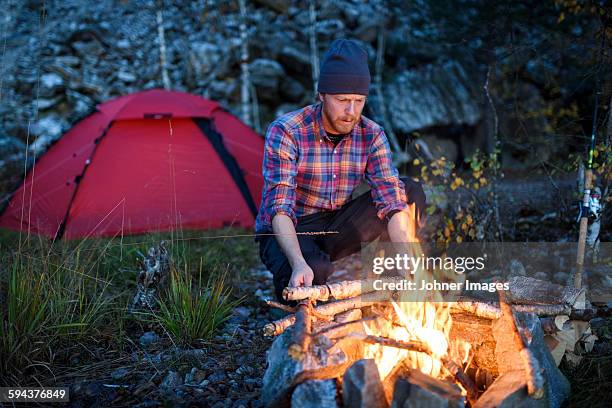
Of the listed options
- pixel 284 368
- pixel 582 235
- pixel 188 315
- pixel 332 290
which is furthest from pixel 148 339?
pixel 582 235

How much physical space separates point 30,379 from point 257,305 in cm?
161

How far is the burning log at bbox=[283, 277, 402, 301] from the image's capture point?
8.33 feet

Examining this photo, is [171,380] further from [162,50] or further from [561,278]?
[162,50]

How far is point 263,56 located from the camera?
9305 millimetres

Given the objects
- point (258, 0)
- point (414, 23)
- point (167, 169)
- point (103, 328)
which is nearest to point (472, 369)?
point (103, 328)

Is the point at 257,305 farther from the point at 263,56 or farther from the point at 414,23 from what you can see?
the point at 263,56

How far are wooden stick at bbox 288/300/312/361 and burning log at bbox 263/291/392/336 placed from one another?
7cm

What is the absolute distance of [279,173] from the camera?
3.29 metres

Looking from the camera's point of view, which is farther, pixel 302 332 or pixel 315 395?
pixel 302 332

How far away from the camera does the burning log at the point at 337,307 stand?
8.00ft

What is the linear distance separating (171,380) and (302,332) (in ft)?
2.87

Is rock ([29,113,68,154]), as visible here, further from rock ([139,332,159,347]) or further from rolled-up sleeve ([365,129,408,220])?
rolled-up sleeve ([365,129,408,220])

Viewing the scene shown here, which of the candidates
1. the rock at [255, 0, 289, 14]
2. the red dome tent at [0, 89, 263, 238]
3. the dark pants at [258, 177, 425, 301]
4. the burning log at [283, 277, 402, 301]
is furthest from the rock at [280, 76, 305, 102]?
the burning log at [283, 277, 402, 301]

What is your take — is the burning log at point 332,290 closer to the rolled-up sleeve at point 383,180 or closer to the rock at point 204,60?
the rolled-up sleeve at point 383,180
